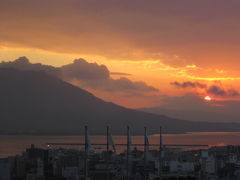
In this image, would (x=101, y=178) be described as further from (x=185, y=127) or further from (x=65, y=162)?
(x=185, y=127)

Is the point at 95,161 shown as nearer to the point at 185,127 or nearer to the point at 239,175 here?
the point at 239,175

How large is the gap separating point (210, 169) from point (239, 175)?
13.5 feet

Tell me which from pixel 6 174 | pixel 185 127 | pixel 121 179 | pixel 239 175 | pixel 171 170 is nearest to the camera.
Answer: pixel 6 174

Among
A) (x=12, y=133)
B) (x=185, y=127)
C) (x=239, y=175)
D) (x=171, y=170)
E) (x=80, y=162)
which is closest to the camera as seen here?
(x=239, y=175)

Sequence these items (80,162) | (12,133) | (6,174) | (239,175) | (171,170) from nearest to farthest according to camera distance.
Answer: (6,174) < (239,175) < (171,170) < (80,162) < (12,133)

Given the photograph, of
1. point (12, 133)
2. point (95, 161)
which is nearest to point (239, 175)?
point (95, 161)

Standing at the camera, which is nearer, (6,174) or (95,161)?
(6,174)

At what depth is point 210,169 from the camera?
741 inches

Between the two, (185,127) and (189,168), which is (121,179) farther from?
(185,127)

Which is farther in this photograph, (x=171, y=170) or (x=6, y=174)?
(x=171, y=170)

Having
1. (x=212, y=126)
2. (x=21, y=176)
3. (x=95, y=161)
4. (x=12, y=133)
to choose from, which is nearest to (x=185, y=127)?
(x=212, y=126)

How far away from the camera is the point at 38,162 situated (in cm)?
1852

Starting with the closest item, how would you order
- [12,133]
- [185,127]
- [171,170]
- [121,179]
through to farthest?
[121,179] → [171,170] → [12,133] → [185,127]

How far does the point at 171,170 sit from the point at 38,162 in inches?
175
